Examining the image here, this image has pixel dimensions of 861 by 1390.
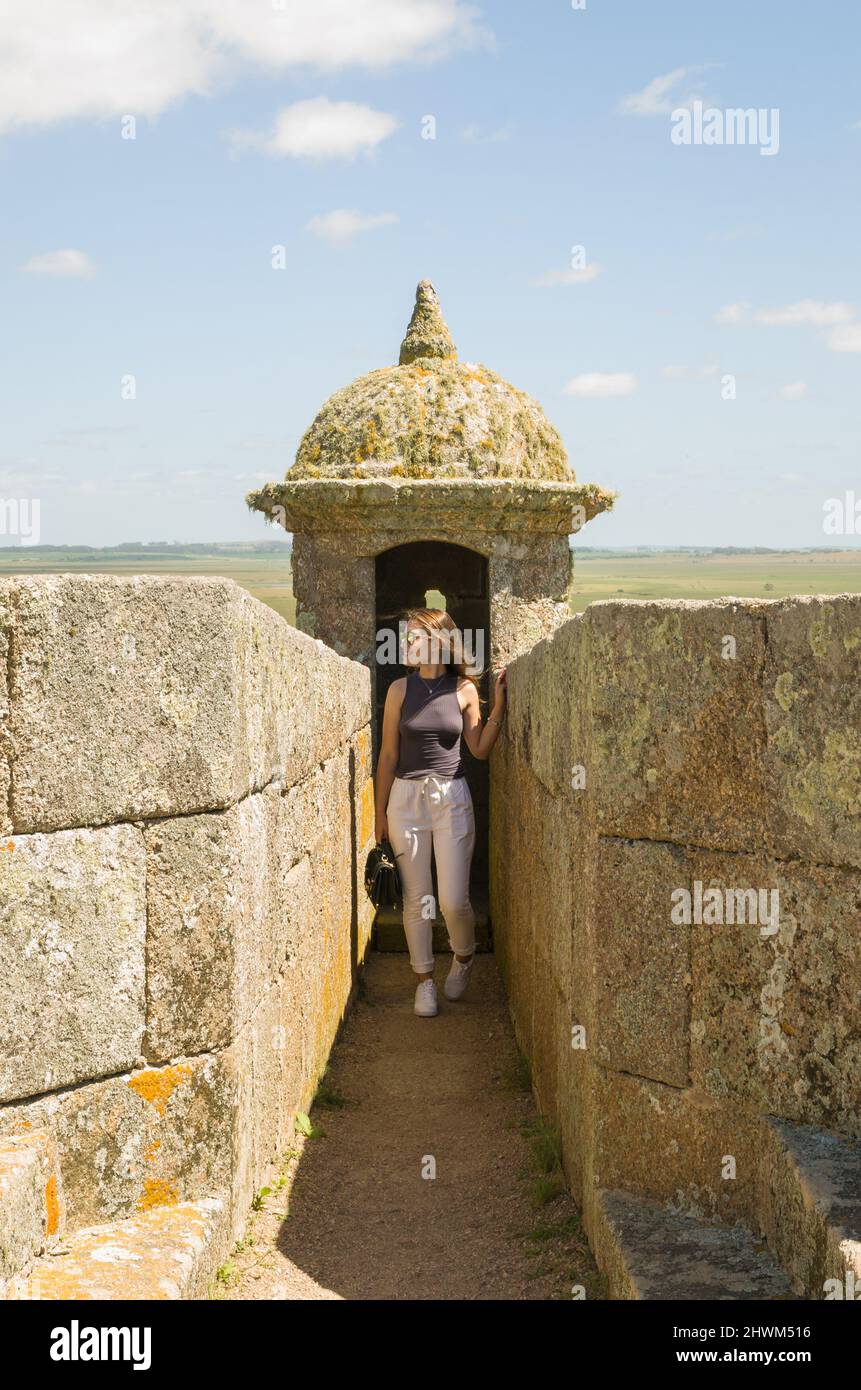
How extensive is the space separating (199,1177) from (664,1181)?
3.64 feet

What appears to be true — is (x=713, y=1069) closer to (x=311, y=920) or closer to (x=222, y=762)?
(x=222, y=762)

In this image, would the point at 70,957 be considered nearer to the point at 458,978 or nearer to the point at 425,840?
the point at 425,840

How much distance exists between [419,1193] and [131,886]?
5.64 feet

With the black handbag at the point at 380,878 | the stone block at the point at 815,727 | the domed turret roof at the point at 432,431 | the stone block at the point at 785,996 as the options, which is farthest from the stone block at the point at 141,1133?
the domed turret roof at the point at 432,431

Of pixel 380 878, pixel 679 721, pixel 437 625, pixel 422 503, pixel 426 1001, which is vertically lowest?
pixel 426 1001

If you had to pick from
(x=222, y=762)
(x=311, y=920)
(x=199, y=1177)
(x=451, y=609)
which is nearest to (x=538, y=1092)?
(x=311, y=920)

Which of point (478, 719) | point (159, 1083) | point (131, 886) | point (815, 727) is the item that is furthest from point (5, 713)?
point (478, 719)

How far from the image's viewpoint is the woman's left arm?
21.5 ft

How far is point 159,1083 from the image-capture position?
2.99m

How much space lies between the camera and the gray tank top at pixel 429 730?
6.34 meters

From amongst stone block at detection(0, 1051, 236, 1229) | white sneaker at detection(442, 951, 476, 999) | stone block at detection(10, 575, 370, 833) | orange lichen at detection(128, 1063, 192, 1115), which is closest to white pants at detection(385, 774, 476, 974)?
white sneaker at detection(442, 951, 476, 999)

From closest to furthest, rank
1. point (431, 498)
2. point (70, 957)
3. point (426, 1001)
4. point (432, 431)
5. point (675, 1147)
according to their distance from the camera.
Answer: point (70, 957), point (675, 1147), point (426, 1001), point (431, 498), point (432, 431)

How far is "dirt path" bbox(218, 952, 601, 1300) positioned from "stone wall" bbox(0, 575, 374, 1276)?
316mm

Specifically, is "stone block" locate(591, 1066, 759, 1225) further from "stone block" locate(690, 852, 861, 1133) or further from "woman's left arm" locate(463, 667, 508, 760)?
"woman's left arm" locate(463, 667, 508, 760)
